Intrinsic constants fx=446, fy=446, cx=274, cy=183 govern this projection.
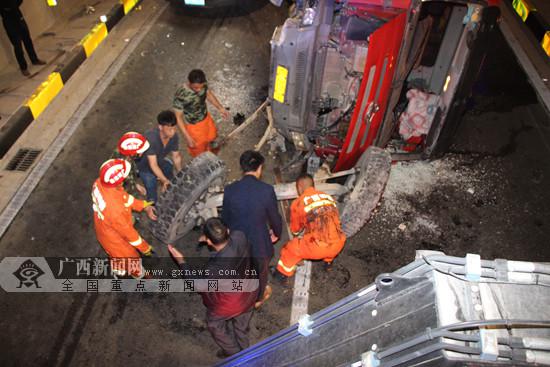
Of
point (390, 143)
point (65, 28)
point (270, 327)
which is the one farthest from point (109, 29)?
point (270, 327)

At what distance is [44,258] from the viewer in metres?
5.42

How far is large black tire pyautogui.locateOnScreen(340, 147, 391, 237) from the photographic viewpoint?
16.7 feet

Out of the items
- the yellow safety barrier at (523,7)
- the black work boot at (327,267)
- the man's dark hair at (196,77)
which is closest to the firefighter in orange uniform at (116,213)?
the man's dark hair at (196,77)

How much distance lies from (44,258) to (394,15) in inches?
197

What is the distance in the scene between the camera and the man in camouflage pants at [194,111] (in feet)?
18.5

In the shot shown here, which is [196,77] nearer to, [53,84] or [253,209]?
[253,209]

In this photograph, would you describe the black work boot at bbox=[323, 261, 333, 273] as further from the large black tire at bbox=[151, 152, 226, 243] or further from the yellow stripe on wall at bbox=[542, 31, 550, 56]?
→ the yellow stripe on wall at bbox=[542, 31, 550, 56]

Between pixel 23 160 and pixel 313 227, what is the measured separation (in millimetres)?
4710

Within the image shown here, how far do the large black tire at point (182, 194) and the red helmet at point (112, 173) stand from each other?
0.75 m


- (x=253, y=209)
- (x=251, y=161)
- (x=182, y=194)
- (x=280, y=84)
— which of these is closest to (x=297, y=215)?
(x=253, y=209)

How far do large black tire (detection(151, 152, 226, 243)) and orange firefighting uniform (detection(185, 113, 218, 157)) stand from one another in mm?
999

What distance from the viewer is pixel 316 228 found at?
454 centimetres

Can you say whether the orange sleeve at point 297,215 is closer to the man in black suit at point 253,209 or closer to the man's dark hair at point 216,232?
the man in black suit at point 253,209

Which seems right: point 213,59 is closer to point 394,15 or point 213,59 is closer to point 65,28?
point 65,28
